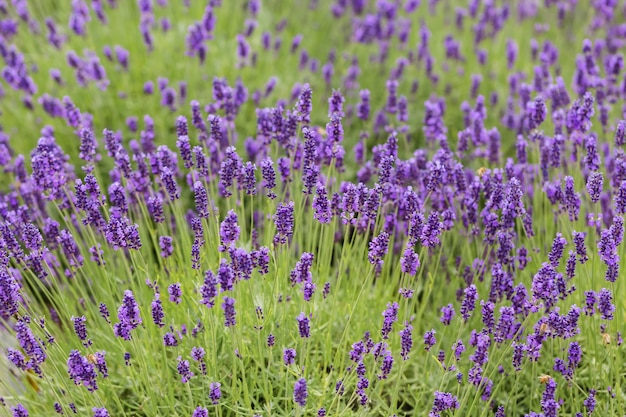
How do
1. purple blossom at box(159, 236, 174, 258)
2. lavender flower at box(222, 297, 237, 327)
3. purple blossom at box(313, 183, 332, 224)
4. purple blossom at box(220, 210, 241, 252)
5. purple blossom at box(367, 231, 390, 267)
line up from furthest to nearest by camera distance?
purple blossom at box(159, 236, 174, 258) → purple blossom at box(313, 183, 332, 224) → purple blossom at box(367, 231, 390, 267) → purple blossom at box(220, 210, 241, 252) → lavender flower at box(222, 297, 237, 327)

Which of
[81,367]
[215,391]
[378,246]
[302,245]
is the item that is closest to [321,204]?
[378,246]

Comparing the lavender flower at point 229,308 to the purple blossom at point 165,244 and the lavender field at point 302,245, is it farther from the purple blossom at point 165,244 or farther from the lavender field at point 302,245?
the purple blossom at point 165,244

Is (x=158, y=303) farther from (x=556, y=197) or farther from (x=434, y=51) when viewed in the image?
(x=434, y=51)

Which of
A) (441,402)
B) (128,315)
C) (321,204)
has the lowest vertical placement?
(441,402)

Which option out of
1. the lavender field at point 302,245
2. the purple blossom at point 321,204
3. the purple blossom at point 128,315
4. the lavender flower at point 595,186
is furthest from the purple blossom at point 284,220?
the lavender flower at point 595,186

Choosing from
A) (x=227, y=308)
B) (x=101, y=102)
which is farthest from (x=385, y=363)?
(x=101, y=102)

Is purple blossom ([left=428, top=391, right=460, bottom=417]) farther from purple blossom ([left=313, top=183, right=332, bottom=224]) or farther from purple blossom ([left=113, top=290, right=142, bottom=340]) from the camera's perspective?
purple blossom ([left=113, top=290, right=142, bottom=340])

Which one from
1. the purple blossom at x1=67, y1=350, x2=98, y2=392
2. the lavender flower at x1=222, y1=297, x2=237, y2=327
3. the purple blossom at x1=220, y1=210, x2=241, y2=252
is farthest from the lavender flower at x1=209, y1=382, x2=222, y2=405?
the purple blossom at x1=220, y1=210, x2=241, y2=252

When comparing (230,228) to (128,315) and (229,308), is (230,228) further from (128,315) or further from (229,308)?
(128,315)

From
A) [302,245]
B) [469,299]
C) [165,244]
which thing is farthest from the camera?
[302,245]
